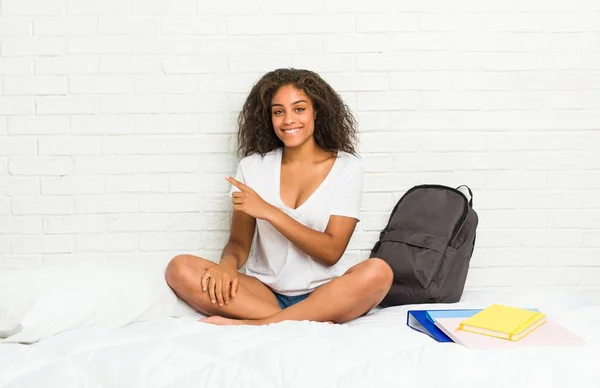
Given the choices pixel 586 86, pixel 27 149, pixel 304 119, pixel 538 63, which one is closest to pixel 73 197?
pixel 27 149

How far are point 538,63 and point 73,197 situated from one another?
1947mm

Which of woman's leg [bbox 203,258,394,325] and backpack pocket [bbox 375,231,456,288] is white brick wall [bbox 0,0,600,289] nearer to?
backpack pocket [bbox 375,231,456,288]

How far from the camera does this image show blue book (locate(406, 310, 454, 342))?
1.82 meters

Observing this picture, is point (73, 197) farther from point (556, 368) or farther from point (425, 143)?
point (556, 368)

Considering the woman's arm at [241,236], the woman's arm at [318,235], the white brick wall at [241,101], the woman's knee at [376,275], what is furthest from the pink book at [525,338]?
the white brick wall at [241,101]

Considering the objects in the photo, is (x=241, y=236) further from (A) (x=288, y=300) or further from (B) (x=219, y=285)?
(B) (x=219, y=285)

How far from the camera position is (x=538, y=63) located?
2.75m

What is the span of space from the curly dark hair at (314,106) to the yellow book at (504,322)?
95 centimetres

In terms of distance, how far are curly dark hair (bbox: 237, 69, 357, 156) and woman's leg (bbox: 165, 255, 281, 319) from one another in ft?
1.99

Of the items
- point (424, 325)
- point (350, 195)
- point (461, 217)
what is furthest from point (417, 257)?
point (424, 325)

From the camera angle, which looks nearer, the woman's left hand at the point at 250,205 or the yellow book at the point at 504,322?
the yellow book at the point at 504,322

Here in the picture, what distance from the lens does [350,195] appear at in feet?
7.95

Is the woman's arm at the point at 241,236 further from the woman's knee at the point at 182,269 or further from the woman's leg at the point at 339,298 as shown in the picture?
the woman's leg at the point at 339,298

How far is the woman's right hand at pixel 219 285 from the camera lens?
212cm
